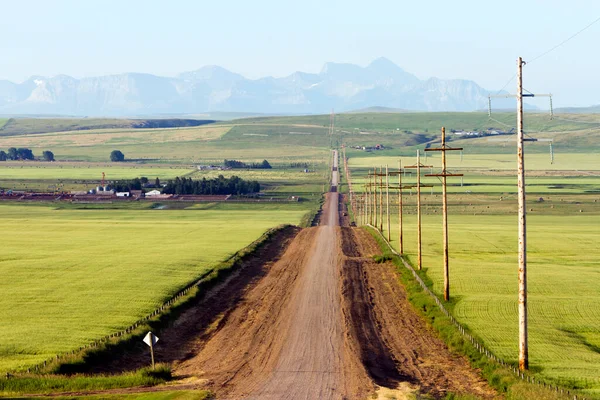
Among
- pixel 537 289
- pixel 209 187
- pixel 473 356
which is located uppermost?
pixel 209 187

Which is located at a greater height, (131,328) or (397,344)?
(131,328)

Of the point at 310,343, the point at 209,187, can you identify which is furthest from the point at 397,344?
the point at 209,187

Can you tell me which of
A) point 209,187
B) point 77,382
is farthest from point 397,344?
point 209,187

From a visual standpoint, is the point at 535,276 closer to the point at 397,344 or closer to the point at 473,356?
the point at 397,344

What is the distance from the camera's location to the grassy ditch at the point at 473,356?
2702 cm

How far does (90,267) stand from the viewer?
62.6 meters

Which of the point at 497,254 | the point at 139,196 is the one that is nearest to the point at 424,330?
the point at 497,254

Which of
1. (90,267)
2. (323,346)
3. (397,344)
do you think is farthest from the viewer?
(90,267)

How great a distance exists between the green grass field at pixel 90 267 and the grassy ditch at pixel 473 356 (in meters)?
14.5

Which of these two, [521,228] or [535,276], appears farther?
[535,276]

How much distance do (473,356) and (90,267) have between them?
36157mm

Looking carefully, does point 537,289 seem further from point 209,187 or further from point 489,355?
point 209,187

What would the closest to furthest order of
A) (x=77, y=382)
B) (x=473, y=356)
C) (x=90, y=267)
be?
(x=77, y=382), (x=473, y=356), (x=90, y=267)

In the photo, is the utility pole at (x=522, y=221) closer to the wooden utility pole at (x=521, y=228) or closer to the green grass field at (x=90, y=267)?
the wooden utility pole at (x=521, y=228)
